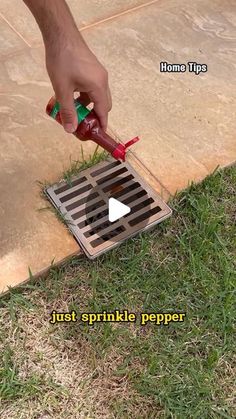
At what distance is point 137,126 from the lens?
2178mm

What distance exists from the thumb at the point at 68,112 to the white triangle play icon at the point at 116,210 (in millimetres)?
466

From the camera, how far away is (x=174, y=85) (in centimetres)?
236

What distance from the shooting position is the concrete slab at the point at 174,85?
210 cm

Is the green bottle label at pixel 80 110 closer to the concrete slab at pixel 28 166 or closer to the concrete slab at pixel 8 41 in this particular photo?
the concrete slab at pixel 28 166

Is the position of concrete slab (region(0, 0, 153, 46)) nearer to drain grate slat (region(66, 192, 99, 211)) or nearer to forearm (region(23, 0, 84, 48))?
drain grate slat (region(66, 192, 99, 211))

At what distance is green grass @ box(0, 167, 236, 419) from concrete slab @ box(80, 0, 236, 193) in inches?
12.4

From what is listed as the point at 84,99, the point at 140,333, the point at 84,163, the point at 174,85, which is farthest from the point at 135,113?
the point at 140,333

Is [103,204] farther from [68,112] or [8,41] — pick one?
[8,41]

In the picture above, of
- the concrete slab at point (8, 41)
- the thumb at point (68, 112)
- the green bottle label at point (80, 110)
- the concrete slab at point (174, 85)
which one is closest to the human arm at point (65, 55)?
the thumb at point (68, 112)

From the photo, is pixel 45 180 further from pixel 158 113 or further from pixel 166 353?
pixel 166 353

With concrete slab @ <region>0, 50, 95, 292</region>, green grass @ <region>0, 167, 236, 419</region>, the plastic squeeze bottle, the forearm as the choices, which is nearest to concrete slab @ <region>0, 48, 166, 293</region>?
concrete slab @ <region>0, 50, 95, 292</region>

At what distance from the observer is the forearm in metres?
1.28

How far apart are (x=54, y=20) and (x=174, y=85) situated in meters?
1.15

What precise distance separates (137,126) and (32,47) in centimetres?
71
